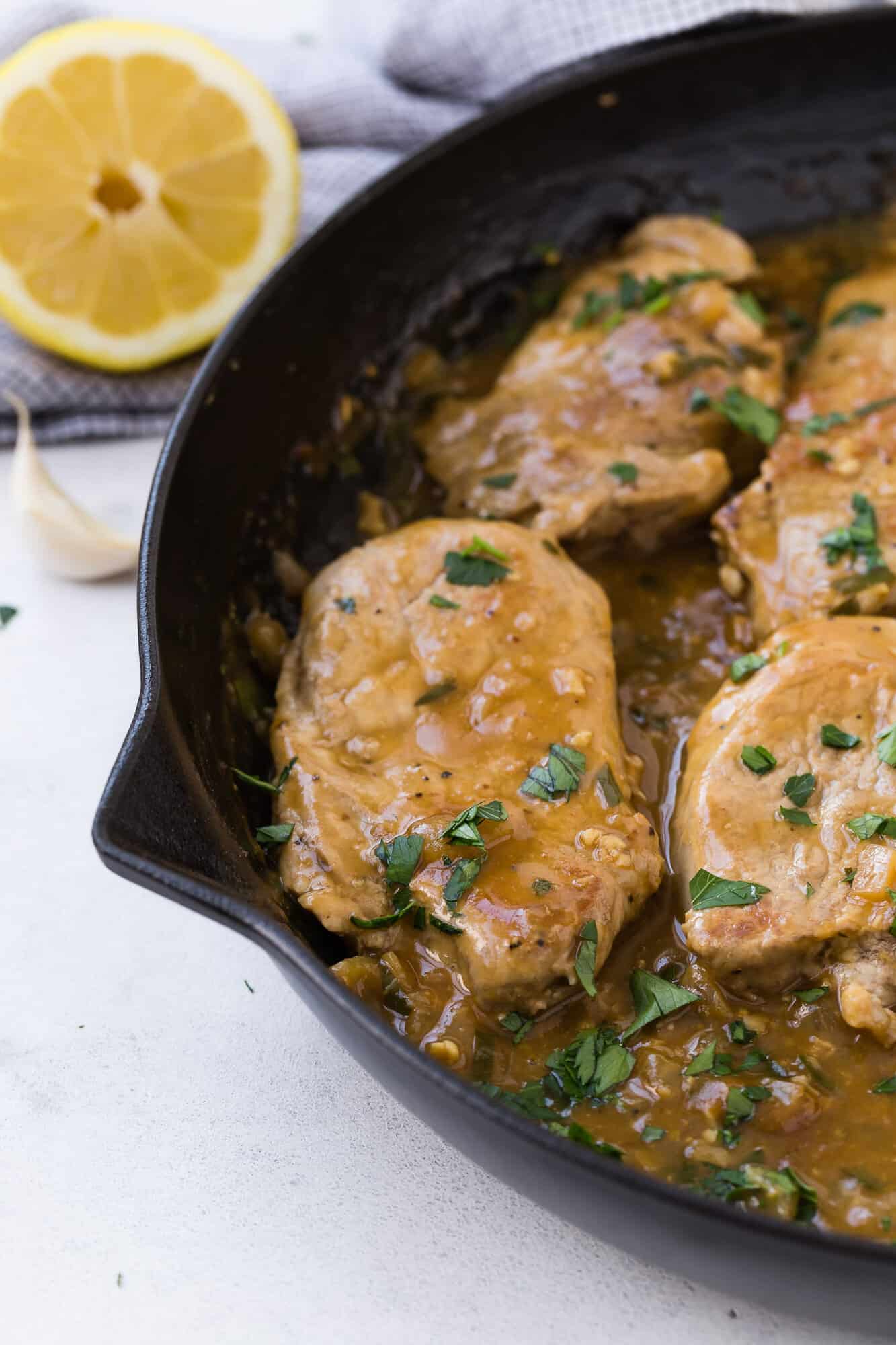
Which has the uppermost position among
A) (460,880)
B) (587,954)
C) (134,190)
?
(134,190)

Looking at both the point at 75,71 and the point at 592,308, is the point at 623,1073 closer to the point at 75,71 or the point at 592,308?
the point at 592,308

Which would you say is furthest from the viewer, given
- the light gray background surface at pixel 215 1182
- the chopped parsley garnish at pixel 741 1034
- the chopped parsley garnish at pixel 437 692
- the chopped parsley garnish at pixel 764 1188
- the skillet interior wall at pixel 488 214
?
the skillet interior wall at pixel 488 214

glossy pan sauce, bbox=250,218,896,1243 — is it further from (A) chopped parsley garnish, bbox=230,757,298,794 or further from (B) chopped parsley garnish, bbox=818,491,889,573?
(B) chopped parsley garnish, bbox=818,491,889,573

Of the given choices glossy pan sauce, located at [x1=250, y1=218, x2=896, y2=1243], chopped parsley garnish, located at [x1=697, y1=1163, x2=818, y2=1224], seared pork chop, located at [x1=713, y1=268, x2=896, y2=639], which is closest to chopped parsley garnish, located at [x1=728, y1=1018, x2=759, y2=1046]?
glossy pan sauce, located at [x1=250, y1=218, x2=896, y2=1243]

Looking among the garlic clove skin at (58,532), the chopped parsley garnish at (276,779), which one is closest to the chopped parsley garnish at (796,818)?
the chopped parsley garnish at (276,779)

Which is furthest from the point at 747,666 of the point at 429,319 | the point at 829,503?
the point at 429,319

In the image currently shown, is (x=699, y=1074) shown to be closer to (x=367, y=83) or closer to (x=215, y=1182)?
(x=215, y=1182)

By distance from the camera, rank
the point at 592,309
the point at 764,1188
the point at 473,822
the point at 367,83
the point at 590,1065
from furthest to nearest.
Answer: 1. the point at 367,83
2. the point at 592,309
3. the point at 473,822
4. the point at 590,1065
5. the point at 764,1188

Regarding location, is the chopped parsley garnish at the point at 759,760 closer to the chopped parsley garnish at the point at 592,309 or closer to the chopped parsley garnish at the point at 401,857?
the chopped parsley garnish at the point at 401,857
